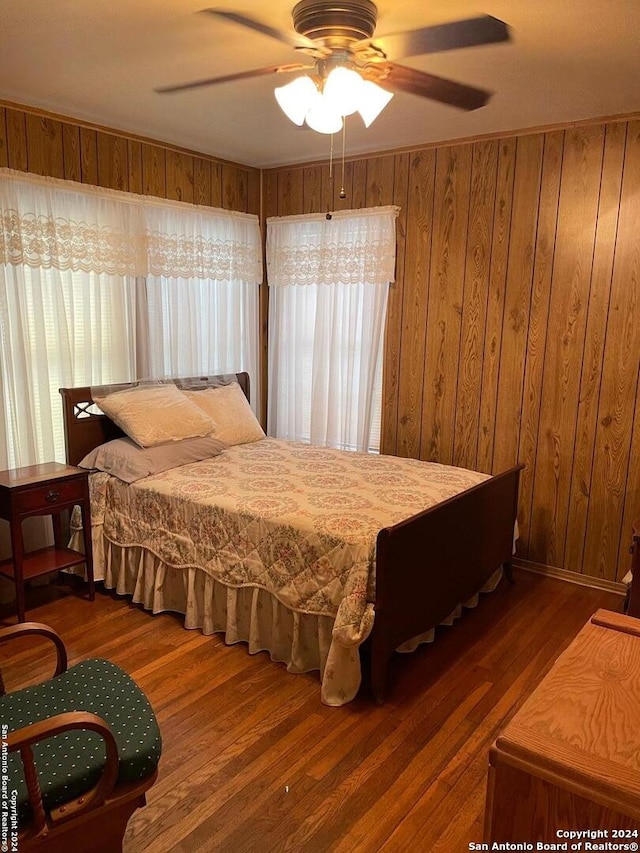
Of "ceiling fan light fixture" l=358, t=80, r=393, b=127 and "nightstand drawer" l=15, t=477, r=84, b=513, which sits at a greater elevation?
"ceiling fan light fixture" l=358, t=80, r=393, b=127

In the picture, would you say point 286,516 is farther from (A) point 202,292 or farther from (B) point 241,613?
(A) point 202,292

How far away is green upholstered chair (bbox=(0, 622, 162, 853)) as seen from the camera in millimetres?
1392

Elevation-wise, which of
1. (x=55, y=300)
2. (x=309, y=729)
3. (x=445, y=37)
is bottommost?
(x=309, y=729)

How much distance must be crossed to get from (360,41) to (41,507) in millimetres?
2471

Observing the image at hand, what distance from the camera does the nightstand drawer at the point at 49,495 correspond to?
9.93ft

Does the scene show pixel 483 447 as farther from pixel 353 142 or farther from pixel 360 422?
pixel 353 142

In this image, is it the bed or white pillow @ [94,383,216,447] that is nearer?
the bed

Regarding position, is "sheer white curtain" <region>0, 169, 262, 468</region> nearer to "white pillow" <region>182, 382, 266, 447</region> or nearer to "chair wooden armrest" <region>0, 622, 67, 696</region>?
"white pillow" <region>182, 382, 266, 447</region>

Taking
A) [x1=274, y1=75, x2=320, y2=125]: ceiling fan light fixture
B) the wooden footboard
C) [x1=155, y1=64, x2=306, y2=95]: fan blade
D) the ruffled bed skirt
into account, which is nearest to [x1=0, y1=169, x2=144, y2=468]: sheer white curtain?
the ruffled bed skirt

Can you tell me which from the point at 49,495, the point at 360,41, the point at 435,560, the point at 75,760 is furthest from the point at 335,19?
the point at 49,495

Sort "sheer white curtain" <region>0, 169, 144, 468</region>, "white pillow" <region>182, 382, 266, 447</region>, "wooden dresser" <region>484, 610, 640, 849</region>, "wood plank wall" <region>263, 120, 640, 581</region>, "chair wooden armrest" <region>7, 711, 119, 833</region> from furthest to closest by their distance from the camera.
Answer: "white pillow" <region>182, 382, 266, 447</region>
"wood plank wall" <region>263, 120, 640, 581</region>
"sheer white curtain" <region>0, 169, 144, 468</region>
"chair wooden armrest" <region>7, 711, 119, 833</region>
"wooden dresser" <region>484, 610, 640, 849</region>

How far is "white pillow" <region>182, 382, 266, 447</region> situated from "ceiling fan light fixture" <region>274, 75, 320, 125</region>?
2089mm

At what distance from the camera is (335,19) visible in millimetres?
2092

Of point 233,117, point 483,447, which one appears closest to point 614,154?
point 483,447
